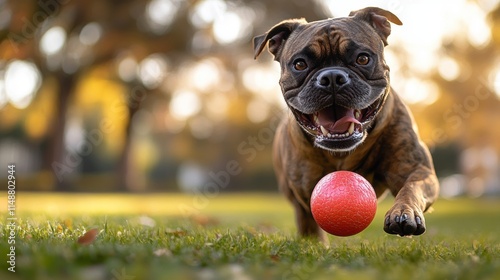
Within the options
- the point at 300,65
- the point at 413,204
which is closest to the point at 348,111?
the point at 300,65

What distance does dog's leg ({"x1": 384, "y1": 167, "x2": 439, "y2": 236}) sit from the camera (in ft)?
12.2

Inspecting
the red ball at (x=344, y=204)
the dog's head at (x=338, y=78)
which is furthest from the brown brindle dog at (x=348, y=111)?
the red ball at (x=344, y=204)

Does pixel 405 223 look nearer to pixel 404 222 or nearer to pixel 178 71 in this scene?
pixel 404 222

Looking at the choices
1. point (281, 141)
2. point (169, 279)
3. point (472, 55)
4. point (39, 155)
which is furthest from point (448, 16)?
point (39, 155)

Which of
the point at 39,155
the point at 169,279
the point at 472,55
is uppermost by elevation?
the point at 472,55

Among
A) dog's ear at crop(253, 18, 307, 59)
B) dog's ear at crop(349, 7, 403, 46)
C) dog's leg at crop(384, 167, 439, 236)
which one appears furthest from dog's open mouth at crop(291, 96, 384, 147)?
dog's ear at crop(253, 18, 307, 59)

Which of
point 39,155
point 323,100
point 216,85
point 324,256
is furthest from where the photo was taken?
point 39,155

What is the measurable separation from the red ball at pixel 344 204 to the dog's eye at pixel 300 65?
89 cm

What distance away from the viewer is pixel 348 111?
446 centimetres

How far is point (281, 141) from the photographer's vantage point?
5656 millimetres

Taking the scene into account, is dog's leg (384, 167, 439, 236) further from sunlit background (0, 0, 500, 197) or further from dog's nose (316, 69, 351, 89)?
sunlit background (0, 0, 500, 197)

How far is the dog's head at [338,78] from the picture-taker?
14.3 feet

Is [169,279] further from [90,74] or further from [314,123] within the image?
[90,74]

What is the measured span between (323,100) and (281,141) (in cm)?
135
